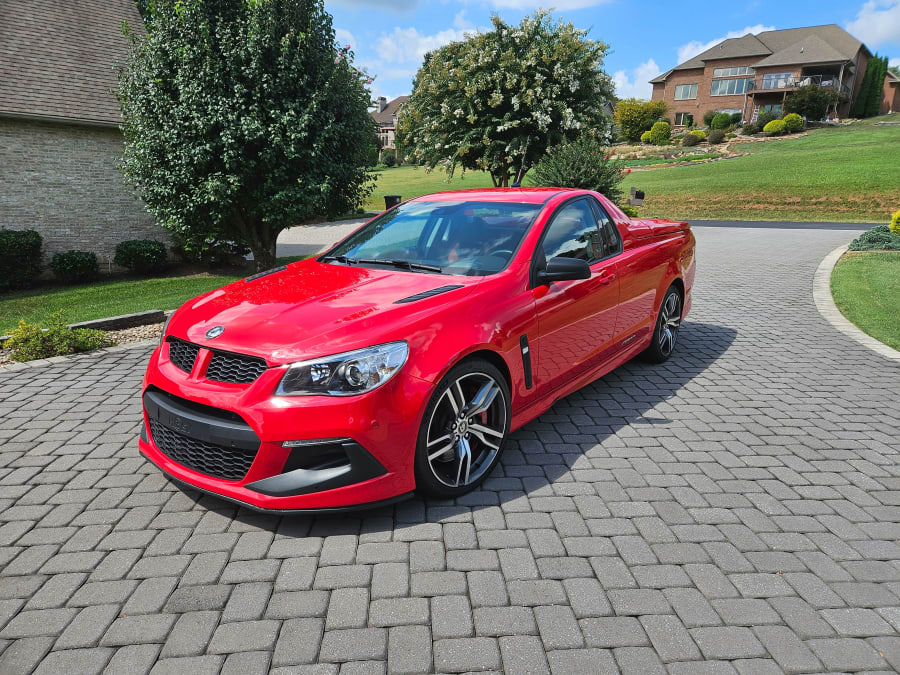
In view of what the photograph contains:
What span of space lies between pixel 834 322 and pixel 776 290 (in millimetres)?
2474

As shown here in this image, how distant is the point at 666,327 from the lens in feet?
19.7

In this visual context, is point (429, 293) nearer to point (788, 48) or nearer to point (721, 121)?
point (721, 121)

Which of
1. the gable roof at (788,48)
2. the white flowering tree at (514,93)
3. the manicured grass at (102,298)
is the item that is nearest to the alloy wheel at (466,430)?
the manicured grass at (102,298)

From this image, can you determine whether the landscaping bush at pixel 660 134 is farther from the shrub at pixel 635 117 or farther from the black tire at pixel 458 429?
the black tire at pixel 458 429

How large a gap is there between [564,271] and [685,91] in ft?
239

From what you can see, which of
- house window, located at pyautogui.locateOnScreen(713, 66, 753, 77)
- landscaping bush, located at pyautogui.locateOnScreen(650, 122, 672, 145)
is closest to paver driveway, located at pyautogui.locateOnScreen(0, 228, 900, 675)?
landscaping bush, located at pyautogui.locateOnScreen(650, 122, 672, 145)

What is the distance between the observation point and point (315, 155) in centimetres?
1033

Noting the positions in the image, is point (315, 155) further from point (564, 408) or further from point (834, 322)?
point (834, 322)

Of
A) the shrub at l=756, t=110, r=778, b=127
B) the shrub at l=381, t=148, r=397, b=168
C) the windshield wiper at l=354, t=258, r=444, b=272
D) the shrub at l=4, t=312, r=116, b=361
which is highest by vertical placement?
the shrub at l=756, t=110, r=778, b=127

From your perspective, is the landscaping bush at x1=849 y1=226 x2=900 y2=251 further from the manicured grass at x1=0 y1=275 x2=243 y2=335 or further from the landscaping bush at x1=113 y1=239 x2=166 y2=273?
the landscaping bush at x1=113 y1=239 x2=166 y2=273

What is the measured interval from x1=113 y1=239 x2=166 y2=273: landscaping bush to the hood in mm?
11759

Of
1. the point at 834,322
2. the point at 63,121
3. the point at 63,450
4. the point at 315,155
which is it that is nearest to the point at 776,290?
the point at 834,322

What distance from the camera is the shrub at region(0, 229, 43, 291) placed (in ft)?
40.1

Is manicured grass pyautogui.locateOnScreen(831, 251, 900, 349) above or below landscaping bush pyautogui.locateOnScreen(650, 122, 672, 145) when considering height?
below
